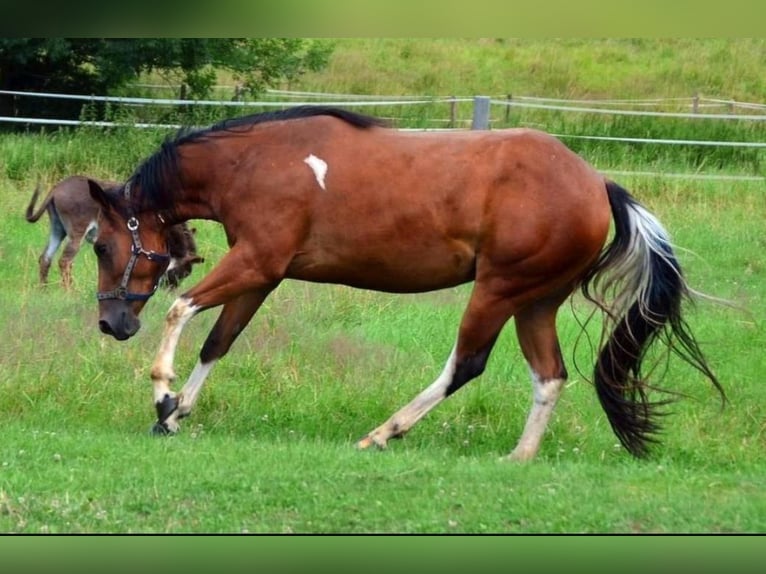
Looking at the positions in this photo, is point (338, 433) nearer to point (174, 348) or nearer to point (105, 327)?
point (174, 348)

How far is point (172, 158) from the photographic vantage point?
26.9ft

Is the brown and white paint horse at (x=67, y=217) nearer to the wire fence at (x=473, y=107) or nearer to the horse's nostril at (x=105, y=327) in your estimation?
the wire fence at (x=473, y=107)

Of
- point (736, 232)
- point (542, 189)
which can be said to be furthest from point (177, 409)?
point (736, 232)

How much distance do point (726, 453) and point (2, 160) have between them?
11772 millimetres

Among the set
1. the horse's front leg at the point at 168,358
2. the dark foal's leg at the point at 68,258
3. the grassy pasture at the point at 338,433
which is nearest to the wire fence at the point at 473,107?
the dark foal's leg at the point at 68,258

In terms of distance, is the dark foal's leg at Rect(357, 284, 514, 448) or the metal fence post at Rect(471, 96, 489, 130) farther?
the metal fence post at Rect(471, 96, 489, 130)

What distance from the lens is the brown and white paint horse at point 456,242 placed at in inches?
301

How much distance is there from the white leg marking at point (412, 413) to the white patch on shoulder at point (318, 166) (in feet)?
4.49

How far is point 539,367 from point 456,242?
38.6 inches

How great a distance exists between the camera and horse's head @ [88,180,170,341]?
8.11 m

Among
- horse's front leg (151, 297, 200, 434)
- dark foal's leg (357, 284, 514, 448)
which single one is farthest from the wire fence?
horse's front leg (151, 297, 200, 434)

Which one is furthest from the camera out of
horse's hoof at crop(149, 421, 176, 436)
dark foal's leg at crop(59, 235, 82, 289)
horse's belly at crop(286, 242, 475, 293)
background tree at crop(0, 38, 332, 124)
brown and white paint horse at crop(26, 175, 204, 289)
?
background tree at crop(0, 38, 332, 124)

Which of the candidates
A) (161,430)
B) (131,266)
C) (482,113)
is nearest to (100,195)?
(131,266)

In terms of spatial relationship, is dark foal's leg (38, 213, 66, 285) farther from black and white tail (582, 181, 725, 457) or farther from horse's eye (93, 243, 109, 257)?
black and white tail (582, 181, 725, 457)
